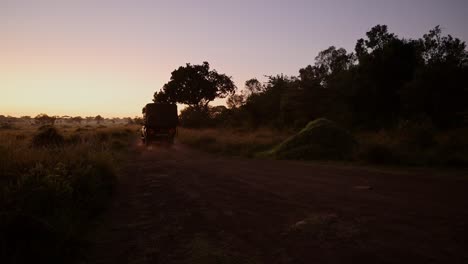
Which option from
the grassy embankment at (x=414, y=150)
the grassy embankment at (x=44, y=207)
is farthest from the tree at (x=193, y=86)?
the grassy embankment at (x=44, y=207)

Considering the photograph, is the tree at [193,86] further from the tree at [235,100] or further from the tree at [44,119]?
the tree at [44,119]

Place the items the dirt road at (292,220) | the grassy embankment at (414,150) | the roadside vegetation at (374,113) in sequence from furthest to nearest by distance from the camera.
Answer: the roadside vegetation at (374,113) → the grassy embankment at (414,150) → the dirt road at (292,220)

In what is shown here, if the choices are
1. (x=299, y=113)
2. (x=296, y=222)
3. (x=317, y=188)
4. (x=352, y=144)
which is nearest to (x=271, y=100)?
(x=299, y=113)

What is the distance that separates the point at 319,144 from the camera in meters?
17.8

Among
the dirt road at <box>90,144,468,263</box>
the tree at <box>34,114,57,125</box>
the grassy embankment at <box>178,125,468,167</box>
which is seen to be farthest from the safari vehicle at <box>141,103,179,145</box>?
the tree at <box>34,114,57,125</box>

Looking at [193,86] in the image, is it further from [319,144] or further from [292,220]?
[292,220]

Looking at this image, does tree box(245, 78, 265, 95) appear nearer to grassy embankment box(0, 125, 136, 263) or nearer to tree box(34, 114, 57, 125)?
grassy embankment box(0, 125, 136, 263)

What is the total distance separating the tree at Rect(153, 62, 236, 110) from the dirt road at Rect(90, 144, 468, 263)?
48.8 meters

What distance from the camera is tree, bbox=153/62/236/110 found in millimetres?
58812

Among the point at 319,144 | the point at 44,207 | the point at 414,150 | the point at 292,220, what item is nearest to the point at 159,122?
the point at 319,144

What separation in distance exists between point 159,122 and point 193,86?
3274cm

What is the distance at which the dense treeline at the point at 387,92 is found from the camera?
2639 centimetres

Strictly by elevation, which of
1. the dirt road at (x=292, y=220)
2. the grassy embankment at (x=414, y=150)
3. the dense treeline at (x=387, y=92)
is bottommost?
the dirt road at (x=292, y=220)

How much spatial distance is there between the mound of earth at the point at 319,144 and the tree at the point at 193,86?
4150 centimetres
